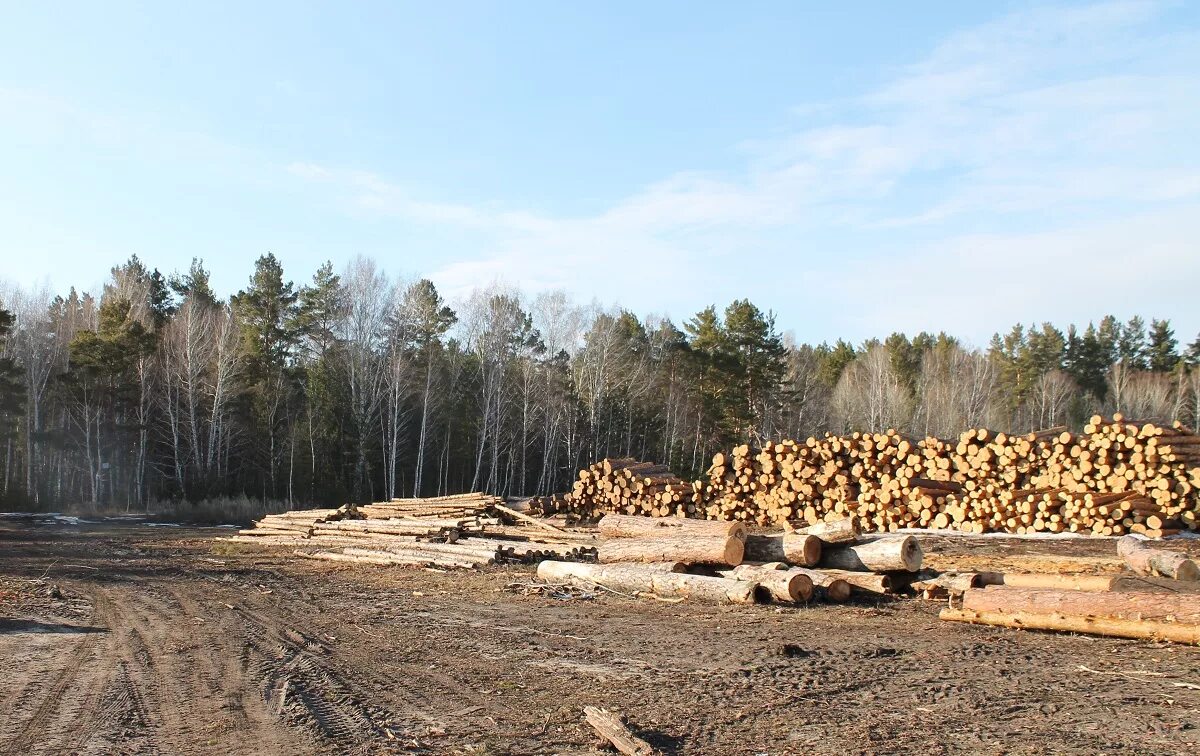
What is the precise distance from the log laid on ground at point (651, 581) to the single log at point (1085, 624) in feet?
8.73

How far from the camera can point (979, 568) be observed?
495 inches

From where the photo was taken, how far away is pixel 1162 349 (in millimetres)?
70250

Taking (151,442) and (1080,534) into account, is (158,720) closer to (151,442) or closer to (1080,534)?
(1080,534)

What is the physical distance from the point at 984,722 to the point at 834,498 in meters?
13.1

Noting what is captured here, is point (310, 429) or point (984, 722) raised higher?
point (310, 429)

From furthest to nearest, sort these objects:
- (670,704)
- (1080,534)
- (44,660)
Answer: (1080,534), (44,660), (670,704)

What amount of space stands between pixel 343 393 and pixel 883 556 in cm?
3532

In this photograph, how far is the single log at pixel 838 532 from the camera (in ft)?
40.0

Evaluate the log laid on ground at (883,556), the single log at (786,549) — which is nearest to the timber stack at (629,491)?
the single log at (786,549)

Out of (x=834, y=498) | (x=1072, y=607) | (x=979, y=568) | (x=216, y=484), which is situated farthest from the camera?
(x=216, y=484)

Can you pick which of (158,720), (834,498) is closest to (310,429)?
(834,498)

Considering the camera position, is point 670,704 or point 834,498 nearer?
point 670,704

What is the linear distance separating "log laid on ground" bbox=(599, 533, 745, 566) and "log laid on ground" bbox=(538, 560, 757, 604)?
394mm

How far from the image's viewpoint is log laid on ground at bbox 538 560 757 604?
11289mm
